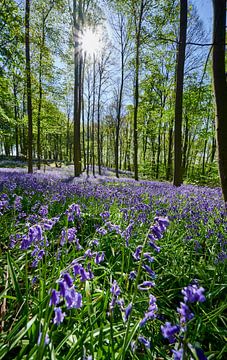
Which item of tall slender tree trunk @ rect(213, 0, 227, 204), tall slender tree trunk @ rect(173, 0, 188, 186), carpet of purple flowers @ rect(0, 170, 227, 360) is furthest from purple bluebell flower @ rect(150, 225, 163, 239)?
tall slender tree trunk @ rect(173, 0, 188, 186)

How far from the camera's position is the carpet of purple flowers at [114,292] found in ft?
4.33

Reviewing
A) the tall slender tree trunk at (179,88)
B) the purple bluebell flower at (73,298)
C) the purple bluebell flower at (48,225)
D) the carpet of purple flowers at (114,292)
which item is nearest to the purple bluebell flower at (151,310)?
the carpet of purple flowers at (114,292)

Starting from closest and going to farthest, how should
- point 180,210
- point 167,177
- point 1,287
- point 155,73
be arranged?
point 1,287
point 180,210
point 155,73
point 167,177

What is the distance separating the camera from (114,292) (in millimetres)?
1434

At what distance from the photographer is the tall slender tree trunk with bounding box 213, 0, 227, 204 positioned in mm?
3701

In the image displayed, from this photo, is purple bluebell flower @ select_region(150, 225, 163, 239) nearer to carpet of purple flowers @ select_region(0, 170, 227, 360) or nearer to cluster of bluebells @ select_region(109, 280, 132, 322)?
carpet of purple flowers @ select_region(0, 170, 227, 360)

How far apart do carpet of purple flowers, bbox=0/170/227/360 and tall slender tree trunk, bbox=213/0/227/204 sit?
1157mm

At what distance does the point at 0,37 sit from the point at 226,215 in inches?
401

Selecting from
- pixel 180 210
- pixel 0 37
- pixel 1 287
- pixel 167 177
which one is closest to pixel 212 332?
pixel 1 287

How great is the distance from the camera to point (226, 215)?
407cm

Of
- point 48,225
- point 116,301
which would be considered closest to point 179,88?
point 48,225

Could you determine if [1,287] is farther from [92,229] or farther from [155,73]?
[155,73]

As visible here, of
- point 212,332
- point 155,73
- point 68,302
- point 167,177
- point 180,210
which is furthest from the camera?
point 167,177

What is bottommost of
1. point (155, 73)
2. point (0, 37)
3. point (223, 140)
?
point (223, 140)
